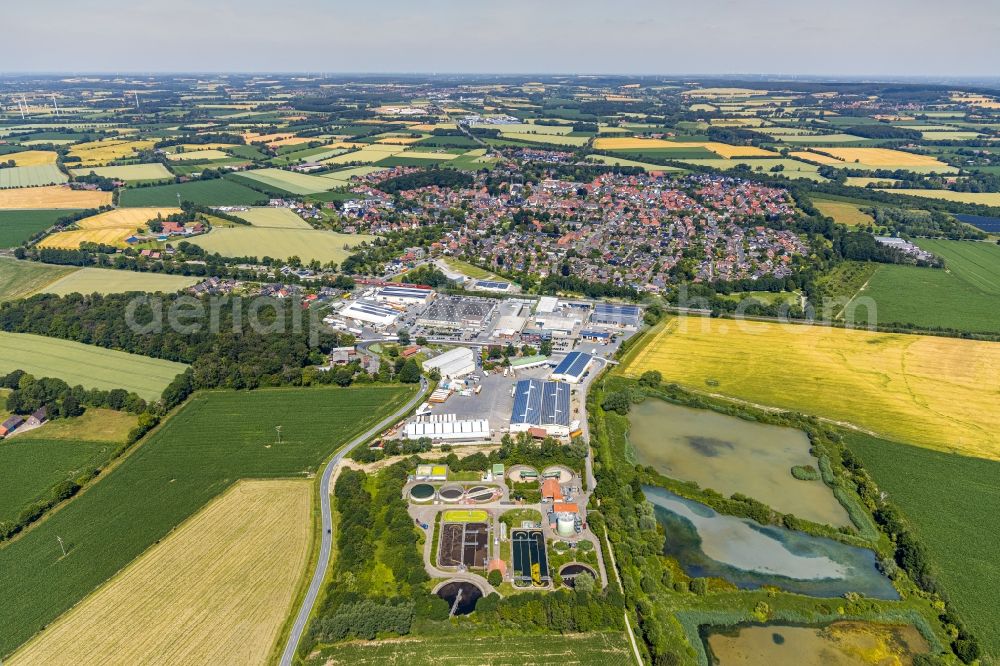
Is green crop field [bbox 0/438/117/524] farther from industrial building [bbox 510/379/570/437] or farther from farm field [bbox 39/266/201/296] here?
farm field [bbox 39/266/201/296]

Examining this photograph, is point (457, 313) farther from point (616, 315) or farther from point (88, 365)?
point (88, 365)

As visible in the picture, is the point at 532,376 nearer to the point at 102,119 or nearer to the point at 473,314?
the point at 473,314

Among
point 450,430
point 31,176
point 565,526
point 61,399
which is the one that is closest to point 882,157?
point 450,430

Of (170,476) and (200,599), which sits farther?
(170,476)

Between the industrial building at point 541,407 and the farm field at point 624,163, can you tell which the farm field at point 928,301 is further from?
the farm field at point 624,163

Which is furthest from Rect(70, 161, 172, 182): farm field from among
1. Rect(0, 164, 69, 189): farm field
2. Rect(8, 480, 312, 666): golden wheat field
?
Rect(8, 480, 312, 666): golden wheat field

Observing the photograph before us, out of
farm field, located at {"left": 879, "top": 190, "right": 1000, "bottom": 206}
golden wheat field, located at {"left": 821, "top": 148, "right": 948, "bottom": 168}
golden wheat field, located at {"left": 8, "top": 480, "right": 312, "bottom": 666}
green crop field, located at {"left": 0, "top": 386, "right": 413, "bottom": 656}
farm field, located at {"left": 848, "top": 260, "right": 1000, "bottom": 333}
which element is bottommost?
golden wheat field, located at {"left": 8, "top": 480, "right": 312, "bottom": 666}
